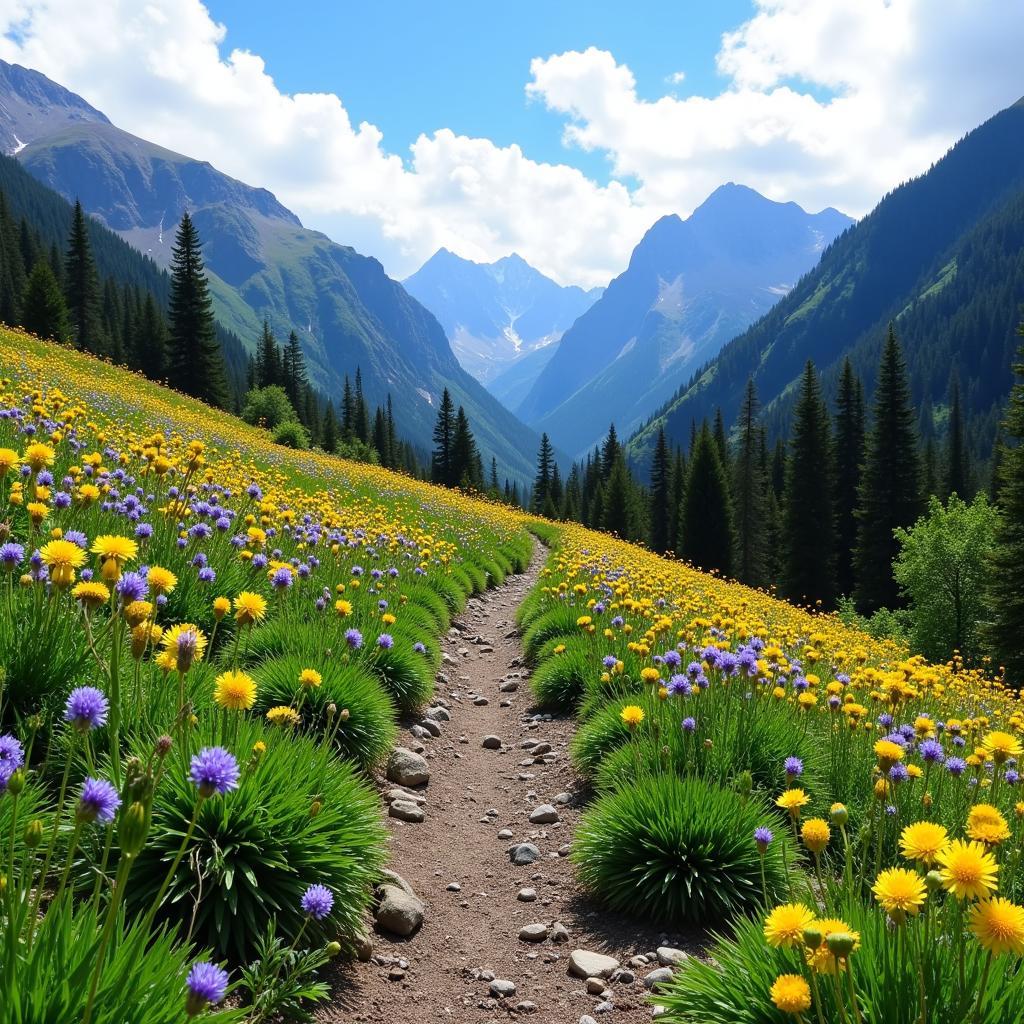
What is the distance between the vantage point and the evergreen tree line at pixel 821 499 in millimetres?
47000

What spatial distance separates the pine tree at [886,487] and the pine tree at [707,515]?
988cm

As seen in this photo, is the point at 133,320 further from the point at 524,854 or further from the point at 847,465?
the point at 524,854

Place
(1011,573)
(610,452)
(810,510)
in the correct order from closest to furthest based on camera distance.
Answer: (1011,573) < (810,510) < (610,452)

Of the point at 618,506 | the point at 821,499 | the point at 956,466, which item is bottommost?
the point at 821,499

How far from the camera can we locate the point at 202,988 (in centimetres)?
156

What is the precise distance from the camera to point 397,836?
5453 millimetres

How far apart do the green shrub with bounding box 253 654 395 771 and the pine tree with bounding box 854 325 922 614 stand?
4562 centimetres

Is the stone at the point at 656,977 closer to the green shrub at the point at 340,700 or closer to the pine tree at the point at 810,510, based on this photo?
the green shrub at the point at 340,700

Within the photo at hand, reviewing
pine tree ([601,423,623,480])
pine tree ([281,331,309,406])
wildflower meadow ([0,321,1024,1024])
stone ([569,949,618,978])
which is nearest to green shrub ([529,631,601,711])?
wildflower meadow ([0,321,1024,1024])

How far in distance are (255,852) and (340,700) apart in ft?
7.49

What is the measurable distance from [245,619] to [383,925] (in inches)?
83.5

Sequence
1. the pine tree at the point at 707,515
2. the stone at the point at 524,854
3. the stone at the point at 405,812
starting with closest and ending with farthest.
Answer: the stone at the point at 524,854
the stone at the point at 405,812
the pine tree at the point at 707,515

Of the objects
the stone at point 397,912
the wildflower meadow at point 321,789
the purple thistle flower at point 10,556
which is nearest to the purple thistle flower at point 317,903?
the wildflower meadow at point 321,789

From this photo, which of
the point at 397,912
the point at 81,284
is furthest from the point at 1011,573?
the point at 81,284
